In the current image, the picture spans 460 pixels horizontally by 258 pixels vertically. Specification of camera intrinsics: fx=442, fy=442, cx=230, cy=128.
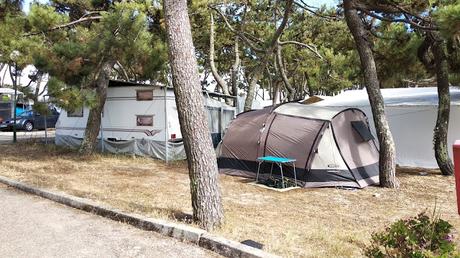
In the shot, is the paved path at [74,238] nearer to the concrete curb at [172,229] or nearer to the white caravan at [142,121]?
the concrete curb at [172,229]

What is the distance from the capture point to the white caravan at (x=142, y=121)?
13.2 meters

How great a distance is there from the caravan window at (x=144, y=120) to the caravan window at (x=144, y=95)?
55 centimetres

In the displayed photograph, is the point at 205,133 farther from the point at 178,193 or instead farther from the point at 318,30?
the point at 318,30

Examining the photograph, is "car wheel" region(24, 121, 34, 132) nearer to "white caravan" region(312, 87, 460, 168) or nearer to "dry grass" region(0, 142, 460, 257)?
"dry grass" region(0, 142, 460, 257)

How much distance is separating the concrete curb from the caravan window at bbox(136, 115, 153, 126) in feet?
21.0

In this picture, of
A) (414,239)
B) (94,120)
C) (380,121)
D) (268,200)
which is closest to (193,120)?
(414,239)

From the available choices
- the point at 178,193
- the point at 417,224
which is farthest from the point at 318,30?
the point at 417,224

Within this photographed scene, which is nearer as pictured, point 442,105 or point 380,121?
point 380,121

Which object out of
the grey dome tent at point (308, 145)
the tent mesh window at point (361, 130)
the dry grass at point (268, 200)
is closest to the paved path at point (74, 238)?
the dry grass at point (268, 200)

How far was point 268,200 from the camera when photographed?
7789 mm

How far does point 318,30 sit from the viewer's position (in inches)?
741

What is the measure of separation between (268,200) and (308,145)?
2.32m

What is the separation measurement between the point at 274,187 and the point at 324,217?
2.64m

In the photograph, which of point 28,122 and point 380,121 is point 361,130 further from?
point 28,122
